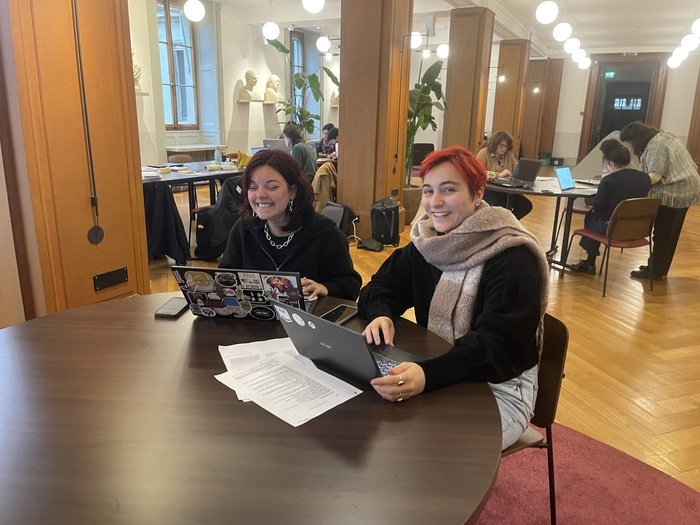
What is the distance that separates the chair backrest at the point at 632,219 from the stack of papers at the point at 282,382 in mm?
3277

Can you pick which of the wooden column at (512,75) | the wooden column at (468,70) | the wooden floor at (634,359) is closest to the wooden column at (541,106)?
the wooden column at (512,75)

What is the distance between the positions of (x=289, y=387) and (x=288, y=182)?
102 centimetres

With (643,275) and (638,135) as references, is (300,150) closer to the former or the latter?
(638,135)

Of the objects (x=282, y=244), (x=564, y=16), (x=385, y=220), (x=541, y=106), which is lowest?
(x=385, y=220)

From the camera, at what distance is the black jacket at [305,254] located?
1.98 m

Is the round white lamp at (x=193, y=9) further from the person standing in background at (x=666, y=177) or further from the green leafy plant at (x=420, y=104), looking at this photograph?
the person standing in background at (x=666, y=177)

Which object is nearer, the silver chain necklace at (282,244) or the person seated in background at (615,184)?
the silver chain necklace at (282,244)

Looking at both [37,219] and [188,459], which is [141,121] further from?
[188,459]

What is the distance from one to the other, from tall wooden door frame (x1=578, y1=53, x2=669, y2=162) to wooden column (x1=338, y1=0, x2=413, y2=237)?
10.1 meters

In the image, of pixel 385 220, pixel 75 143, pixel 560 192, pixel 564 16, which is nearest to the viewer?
pixel 75 143

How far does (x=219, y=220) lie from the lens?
4590 mm

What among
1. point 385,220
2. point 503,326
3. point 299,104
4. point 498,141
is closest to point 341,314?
point 503,326

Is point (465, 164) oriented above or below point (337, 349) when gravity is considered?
above

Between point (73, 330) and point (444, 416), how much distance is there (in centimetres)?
103
